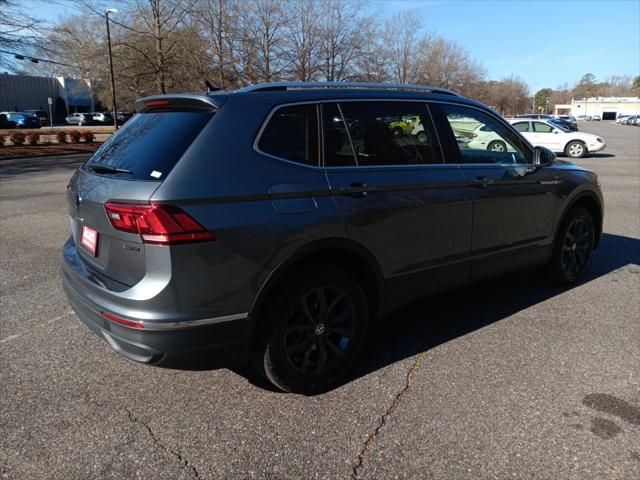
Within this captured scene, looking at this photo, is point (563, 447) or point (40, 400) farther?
point (40, 400)

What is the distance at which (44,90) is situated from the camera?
7806 centimetres

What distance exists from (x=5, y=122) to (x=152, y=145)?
185ft

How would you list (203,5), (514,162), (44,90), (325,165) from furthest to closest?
(44,90) → (203,5) → (514,162) → (325,165)

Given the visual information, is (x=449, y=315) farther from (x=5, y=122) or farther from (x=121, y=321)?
(x=5, y=122)

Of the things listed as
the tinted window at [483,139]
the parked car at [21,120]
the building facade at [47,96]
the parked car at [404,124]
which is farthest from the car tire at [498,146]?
the building facade at [47,96]

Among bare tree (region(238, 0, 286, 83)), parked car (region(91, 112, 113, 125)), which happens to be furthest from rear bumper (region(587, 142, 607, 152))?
parked car (region(91, 112, 113, 125))

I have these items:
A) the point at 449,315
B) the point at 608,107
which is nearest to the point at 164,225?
the point at 449,315

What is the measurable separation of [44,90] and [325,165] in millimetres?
87816

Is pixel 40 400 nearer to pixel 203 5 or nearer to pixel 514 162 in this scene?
pixel 514 162

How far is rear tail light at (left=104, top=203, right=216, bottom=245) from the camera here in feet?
8.52

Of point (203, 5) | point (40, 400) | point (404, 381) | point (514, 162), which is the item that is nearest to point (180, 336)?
point (40, 400)

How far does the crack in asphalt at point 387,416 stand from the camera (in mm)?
2634

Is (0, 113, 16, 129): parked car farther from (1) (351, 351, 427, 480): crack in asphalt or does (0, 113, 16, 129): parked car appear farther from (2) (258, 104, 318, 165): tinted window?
(1) (351, 351, 427, 480): crack in asphalt

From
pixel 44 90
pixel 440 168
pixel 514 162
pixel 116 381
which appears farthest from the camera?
pixel 44 90
